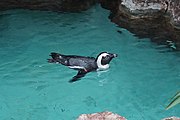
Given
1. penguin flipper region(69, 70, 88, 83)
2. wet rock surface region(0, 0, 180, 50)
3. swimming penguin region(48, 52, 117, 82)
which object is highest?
wet rock surface region(0, 0, 180, 50)

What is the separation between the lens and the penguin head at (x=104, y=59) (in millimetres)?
4441

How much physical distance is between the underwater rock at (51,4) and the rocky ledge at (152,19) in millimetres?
845

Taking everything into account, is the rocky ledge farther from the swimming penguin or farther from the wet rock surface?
the swimming penguin

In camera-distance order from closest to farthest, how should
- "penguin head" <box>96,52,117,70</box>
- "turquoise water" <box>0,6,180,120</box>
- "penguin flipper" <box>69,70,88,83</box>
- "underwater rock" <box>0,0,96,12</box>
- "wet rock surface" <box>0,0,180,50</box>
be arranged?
"turquoise water" <box>0,6,180,120</box>
"penguin flipper" <box>69,70,88,83</box>
"penguin head" <box>96,52,117,70</box>
"wet rock surface" <box>0,0,180,50</box>
"underwater rock" <box>0,0,96,12</box>

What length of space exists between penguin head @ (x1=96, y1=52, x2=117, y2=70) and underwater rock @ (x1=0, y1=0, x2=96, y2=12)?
1.67 meters

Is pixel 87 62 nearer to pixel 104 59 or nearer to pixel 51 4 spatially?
pixel 104 59

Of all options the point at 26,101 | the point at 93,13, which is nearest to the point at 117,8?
the point at 93,13

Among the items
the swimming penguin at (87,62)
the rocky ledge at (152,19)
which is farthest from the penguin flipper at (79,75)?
the rocky ledge at (152,19)

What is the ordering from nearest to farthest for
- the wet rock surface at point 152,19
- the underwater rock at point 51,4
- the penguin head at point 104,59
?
the penguin head at point 104,59 < the wet rock surface at point 152,19 < the underwater rock at point 51,4

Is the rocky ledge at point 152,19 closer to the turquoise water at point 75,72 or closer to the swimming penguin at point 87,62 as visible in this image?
the turquoise water at point 75,72

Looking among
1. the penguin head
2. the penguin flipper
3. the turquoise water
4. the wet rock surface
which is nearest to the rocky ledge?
the wet rock surface

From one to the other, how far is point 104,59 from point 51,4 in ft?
6.87

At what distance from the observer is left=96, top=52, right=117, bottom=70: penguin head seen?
4441 mm

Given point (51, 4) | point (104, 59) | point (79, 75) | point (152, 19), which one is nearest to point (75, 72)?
point (79, 75)
